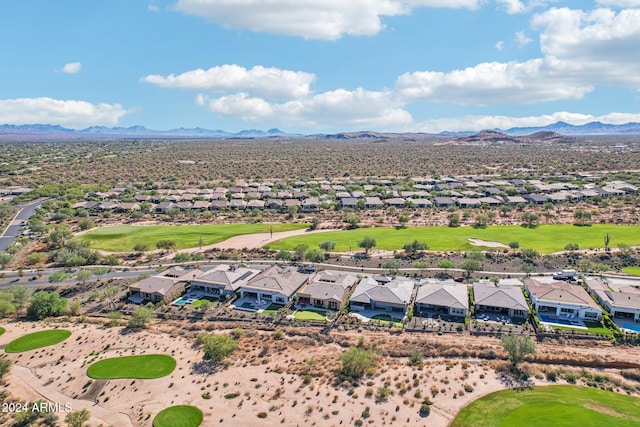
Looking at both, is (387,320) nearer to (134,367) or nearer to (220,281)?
(220,281)

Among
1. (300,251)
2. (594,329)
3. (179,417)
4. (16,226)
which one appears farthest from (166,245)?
(594,329)

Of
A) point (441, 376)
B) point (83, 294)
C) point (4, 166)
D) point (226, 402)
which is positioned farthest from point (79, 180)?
point (441, 376)

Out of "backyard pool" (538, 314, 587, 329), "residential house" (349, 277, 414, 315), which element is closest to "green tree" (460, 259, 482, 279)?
"residential house" (349, 277, 414, 315)

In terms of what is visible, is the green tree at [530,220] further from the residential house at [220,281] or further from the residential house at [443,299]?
the residential house at [220,281]

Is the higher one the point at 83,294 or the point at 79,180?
the point at 79,180

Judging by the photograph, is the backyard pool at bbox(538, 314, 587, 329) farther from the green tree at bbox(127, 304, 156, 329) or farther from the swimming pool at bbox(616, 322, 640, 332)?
the green tree at bbox(127, 304, 156, 329)

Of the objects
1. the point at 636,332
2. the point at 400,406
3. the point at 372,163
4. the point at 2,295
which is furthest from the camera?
the point at 372,163

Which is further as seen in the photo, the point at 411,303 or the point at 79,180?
the point at 79,180

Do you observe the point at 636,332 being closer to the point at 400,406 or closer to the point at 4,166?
the point at 400,406
